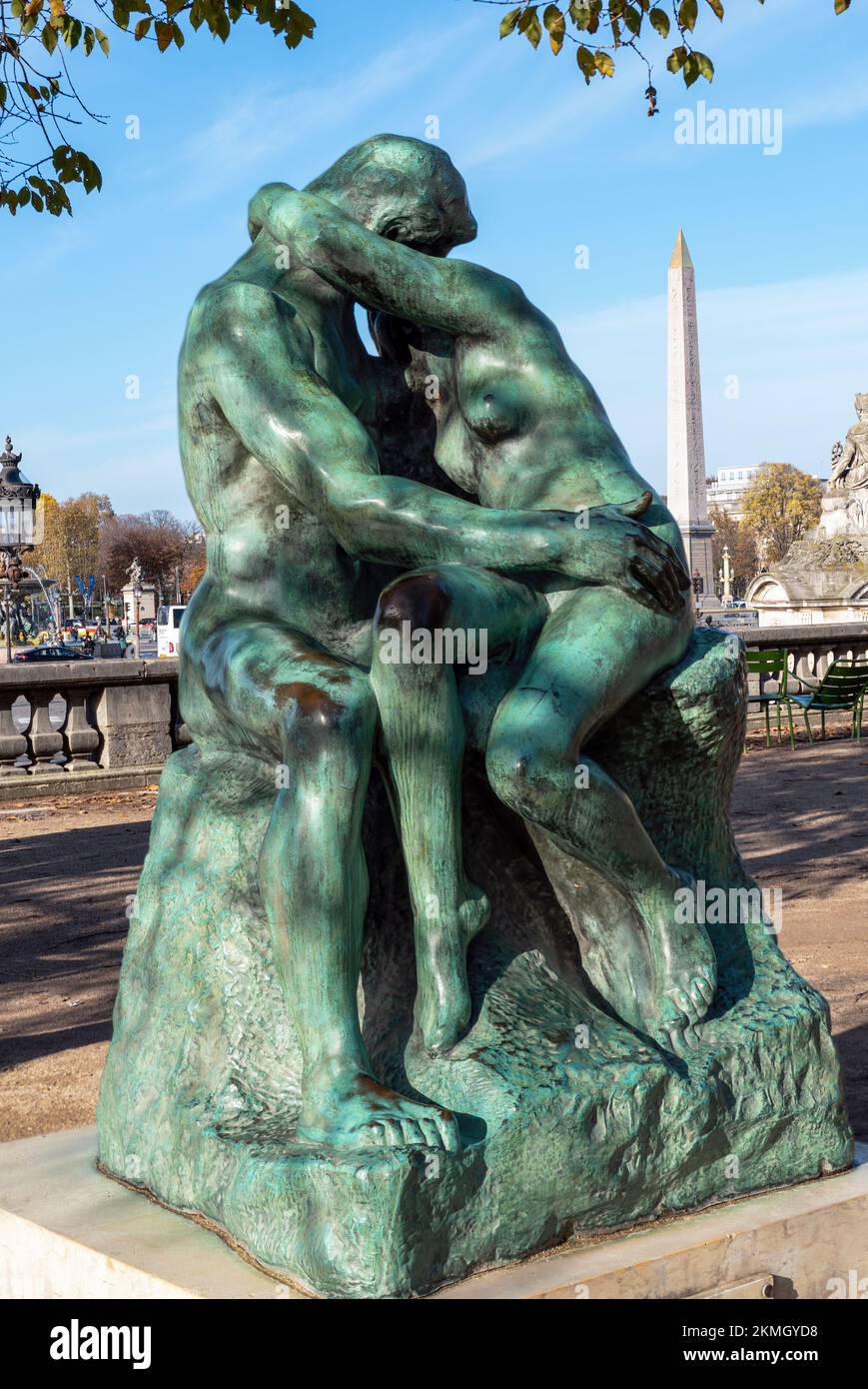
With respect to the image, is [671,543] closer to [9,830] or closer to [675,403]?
[9,830]

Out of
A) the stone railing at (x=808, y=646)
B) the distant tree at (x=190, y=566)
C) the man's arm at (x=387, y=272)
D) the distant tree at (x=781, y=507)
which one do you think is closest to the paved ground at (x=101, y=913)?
the man's arm at (x=387, y=272)

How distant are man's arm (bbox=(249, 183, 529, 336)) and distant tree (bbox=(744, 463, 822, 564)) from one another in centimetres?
8446

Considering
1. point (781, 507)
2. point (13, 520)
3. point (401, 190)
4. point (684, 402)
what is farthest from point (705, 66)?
point (781, 507)

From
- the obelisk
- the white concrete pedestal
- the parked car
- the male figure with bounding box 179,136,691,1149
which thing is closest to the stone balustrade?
the male figure with bounding box 179,136,691,1149

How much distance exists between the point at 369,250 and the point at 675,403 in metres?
43.2

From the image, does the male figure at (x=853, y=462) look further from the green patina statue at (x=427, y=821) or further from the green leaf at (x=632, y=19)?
the green patina statue at (x=427, y=821)

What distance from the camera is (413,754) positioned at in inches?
131

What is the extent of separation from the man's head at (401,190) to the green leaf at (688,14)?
397 centimetres

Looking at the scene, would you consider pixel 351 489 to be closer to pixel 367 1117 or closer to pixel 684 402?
pixel 367 1117

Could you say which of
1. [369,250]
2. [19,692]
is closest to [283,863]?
[369,250]

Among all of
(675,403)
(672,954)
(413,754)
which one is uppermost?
(675,403)

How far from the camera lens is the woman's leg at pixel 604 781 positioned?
336cm

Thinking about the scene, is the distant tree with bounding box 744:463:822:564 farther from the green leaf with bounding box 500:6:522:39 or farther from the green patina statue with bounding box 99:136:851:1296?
the green patina statue with bounding box 99:136:851:1296

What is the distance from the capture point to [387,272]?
3.66 m
